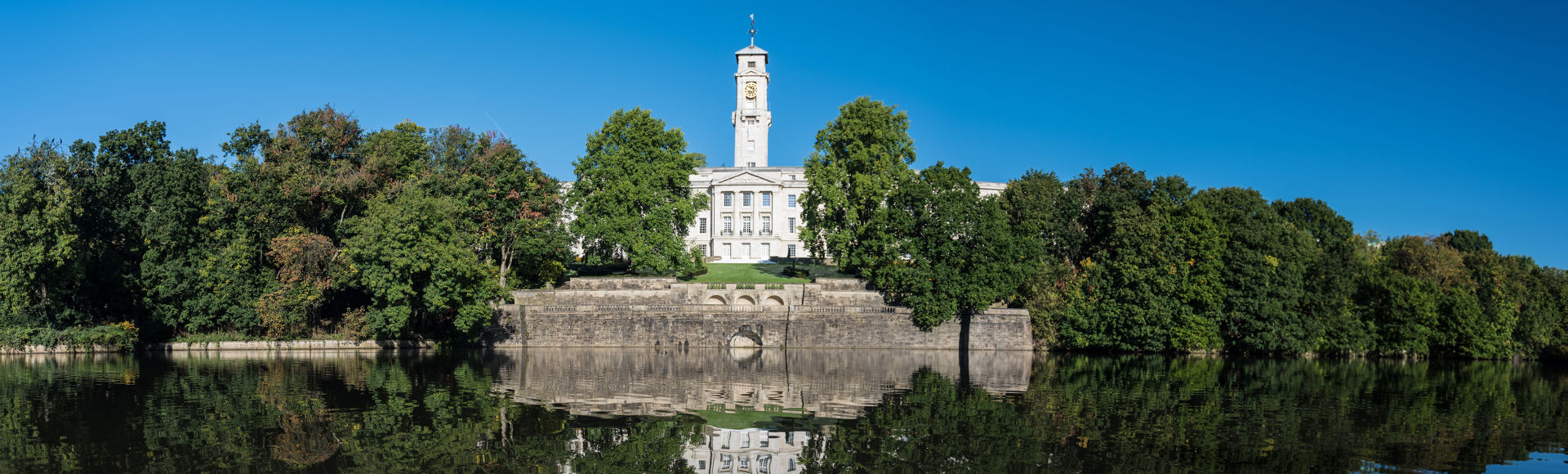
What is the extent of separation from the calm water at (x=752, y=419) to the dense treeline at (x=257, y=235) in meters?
6.41

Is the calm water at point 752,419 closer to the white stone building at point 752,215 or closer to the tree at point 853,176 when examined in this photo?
the tree at point 853,176

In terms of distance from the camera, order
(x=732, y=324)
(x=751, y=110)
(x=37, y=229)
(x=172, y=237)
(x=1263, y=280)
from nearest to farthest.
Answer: (x=37, y=229), (x=172, y=237), (x=1263, y=280), (x=732, y=324), (x=751, y=110)

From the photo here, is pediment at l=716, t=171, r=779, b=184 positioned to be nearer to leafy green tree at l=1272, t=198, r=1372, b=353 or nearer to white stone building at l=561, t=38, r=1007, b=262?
white stone building at l=561, t=38, r=1007, b=262

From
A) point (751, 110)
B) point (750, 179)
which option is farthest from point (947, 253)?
point (751, 110)

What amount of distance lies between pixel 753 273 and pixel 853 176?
37.5 feet

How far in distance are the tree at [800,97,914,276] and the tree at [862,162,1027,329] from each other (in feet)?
4.59

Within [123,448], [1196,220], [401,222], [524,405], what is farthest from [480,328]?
[1196,220]

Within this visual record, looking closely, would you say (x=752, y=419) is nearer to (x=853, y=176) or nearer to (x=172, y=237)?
(x=853, y=176)

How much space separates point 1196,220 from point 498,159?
33944mm

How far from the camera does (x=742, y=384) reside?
28.1m

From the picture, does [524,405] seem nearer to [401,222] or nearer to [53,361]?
[401,222]

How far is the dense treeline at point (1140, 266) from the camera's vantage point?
148 ft

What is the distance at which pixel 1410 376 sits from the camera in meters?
35.7

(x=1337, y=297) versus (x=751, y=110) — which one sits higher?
(x=751, y=110)
